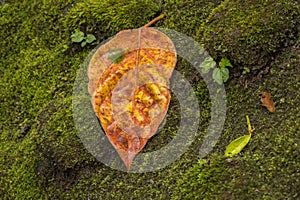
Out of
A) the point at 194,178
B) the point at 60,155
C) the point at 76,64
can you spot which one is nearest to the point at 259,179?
the point at 194,178

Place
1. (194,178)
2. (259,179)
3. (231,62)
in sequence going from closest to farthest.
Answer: (259,179), (194,178), (231,62)

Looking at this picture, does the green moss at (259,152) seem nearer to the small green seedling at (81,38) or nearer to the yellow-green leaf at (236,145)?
the yellow-green leaf at (236,145)

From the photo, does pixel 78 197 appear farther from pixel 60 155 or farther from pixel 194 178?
pixel 194 178

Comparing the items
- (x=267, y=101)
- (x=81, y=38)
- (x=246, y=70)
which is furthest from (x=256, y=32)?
(x=81, y=38)

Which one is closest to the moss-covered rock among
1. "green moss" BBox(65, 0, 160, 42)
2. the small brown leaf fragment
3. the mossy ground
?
the mossy ground

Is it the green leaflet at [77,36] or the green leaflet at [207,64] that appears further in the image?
the green leaflet at [77,36]

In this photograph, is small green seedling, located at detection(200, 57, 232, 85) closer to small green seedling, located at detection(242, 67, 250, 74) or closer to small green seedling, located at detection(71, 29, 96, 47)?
small green seedling, located at detection(242, 67, 250, 74)

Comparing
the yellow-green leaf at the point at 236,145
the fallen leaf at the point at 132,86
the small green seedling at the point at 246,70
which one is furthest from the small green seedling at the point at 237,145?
the fallen leaf at the point at 132,86

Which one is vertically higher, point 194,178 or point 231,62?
point 231,62
